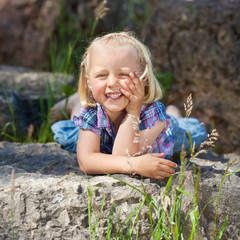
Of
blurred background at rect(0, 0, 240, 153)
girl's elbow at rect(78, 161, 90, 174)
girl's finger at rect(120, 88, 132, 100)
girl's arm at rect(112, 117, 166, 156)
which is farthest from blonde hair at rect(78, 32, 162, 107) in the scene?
blurred background at rect(0, 0, 240, 153)

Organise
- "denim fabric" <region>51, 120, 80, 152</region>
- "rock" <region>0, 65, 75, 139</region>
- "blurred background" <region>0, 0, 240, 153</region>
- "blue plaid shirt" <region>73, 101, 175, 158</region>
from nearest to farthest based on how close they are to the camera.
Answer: "blue plaid shirt" <region>73, 101, 175, 158</region>
"denim fabric" <region>51, 120, 80, 152</region>
"rock" <region>0, 65, 75, 139</region>
"blurred background" <region>0, 0, 240, 153</region>

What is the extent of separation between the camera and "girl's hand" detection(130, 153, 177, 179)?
1897 millimetres

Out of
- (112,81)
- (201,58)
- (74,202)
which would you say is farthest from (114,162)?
(201,58)

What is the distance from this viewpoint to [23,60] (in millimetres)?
5215

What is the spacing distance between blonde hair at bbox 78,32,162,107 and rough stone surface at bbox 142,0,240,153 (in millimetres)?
1681

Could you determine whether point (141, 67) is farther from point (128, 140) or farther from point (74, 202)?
point (74, 202)

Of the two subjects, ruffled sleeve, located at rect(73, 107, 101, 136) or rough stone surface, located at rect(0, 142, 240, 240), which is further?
ruffled sleeve, located at rect(73, 107, 101, 136)

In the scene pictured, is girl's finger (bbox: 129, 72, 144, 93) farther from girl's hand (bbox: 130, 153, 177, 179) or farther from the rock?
Answer: the rock

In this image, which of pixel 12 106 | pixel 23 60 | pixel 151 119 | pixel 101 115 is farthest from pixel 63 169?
pixel 23 60

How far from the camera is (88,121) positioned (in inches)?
87.7

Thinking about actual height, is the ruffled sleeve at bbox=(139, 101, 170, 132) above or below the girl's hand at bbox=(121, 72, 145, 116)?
below

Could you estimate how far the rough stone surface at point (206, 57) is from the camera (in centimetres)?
399

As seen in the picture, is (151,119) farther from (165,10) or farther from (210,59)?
(165,10)

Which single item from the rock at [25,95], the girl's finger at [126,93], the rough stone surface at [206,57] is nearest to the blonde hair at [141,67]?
the girl's finger at [126,93]
